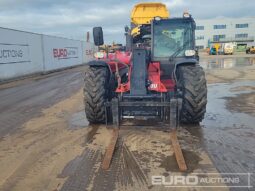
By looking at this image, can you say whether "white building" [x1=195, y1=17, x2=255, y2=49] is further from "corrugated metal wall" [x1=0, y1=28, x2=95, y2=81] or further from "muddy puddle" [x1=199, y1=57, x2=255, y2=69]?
"corrugated metal wall" [x1=0, y1=28, x2=95, y2=81]

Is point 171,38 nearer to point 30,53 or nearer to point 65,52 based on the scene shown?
point 30,53

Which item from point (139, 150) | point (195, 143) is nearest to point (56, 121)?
point (139, 150)

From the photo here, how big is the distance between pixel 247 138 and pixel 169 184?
2.76 metres

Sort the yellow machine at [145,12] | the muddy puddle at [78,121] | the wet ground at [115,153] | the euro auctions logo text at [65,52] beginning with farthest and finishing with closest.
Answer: the euro auctions logo text at [65,52]
the yellow machine at [145,12]
the muddy puddle at [78,121]
the wet ground at [115,153]

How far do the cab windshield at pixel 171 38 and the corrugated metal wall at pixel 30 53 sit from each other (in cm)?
1256

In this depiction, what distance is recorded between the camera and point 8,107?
10148 mm

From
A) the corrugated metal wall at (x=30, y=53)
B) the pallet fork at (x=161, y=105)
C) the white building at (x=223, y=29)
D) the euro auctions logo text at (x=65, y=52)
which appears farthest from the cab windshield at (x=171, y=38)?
the white building at (x=223, y=29)

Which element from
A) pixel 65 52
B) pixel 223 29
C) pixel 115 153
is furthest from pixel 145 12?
pixel 223 29

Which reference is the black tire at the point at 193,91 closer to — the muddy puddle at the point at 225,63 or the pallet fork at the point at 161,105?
the pallet fork at the point at 161,105

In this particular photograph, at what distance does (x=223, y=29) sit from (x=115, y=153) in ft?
351

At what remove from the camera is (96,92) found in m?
6.79

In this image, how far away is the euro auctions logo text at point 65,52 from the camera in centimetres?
2706

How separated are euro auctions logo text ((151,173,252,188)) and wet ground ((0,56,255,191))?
0.03 m

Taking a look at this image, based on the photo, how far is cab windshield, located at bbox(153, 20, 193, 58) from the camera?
25.0 ft
